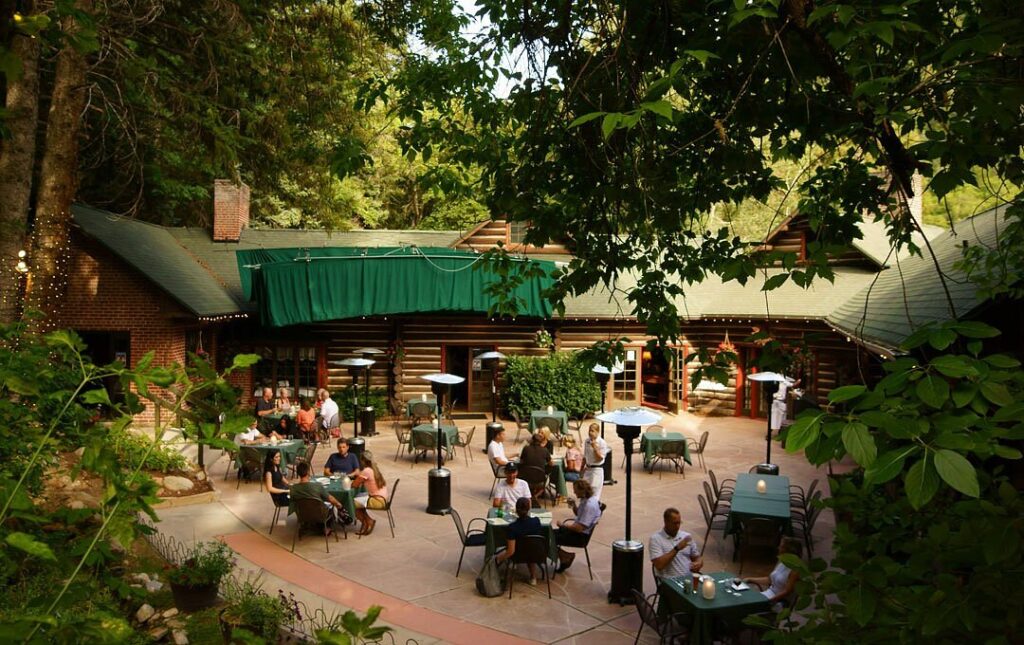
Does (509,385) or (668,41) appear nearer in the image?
(668,41)

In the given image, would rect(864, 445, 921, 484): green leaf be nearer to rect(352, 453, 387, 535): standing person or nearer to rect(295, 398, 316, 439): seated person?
rect(352, 453, 387, 535): standing person

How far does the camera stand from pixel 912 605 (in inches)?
113

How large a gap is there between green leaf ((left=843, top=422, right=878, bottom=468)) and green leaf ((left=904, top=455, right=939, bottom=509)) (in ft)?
0.43

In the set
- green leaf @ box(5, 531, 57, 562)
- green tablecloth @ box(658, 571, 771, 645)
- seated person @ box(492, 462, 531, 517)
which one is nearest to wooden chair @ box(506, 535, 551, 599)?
seated person @ box(492, 462, 531, 517)

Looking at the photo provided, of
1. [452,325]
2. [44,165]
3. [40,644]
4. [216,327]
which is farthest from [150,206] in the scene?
[40,644]

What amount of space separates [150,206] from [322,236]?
25.0 feet

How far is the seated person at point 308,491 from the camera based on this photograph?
34.2ft

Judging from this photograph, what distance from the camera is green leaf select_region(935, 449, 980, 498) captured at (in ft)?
7.36

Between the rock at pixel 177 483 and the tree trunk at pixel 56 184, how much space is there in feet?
10.5

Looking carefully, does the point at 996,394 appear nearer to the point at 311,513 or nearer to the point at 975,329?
the point at 975,329

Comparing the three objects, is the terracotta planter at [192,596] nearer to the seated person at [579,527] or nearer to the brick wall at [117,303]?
the seated person at [579,527]

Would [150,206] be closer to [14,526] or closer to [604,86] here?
[14,526]

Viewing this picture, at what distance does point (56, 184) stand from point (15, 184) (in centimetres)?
89

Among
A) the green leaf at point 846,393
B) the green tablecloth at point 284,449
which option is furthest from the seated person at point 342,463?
the green leaf at point 846,393
